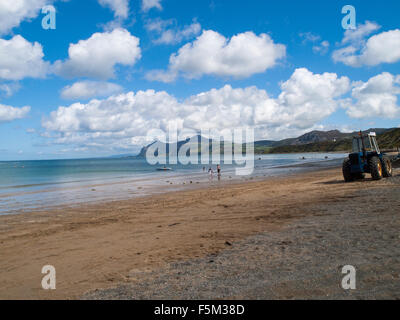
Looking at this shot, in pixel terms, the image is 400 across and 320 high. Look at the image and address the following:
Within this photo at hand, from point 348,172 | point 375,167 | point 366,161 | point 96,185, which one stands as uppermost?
point 366,161

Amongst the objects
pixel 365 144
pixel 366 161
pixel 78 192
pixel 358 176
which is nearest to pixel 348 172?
pixel 358 176

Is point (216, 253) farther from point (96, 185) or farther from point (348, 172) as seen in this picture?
point (96, 185)

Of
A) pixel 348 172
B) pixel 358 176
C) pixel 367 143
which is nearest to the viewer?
pixel 367 143

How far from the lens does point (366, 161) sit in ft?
62.5

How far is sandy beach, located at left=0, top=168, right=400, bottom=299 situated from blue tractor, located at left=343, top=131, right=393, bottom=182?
18.3ft

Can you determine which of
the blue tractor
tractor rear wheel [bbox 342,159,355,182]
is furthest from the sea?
the blue tractor

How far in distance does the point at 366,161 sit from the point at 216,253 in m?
15.6

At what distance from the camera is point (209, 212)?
13.6 meters

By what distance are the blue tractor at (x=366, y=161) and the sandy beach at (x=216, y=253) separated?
559 centimetres

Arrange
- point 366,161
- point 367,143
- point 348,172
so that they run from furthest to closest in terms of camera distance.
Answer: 1. point 348,172
2. point 367,143
3. point 366,161

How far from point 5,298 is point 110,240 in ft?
13.2

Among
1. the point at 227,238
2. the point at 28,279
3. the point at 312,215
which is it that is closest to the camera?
the point at 28,279

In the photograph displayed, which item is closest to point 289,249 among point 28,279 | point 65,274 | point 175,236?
point 175,236
